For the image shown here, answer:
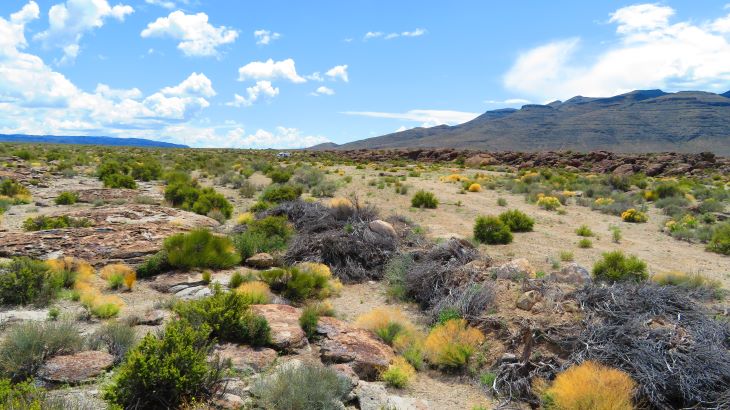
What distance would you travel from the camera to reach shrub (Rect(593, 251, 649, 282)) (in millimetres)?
9258

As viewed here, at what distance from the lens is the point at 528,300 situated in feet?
23.9

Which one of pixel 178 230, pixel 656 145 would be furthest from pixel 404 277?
pixel 656 145

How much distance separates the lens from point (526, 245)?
12.9m

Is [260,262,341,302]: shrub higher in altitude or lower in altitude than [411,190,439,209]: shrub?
lower

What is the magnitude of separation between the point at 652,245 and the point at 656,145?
325ft

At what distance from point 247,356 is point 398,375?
1.94m

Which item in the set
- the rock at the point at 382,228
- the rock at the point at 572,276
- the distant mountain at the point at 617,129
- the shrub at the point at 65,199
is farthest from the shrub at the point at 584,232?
the distant mountain at the point at 617,129

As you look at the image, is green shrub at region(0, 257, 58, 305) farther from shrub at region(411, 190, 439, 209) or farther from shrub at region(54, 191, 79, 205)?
shrub at region(411, 190, 439, 209)

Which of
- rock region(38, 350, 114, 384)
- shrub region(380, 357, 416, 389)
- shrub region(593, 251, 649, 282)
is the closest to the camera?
rock region(38, 350, 114, 384)

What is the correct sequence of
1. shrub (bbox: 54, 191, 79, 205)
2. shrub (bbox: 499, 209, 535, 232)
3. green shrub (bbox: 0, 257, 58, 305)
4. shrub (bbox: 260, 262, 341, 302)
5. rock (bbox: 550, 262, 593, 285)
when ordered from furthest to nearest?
shrub (bbox: 54, 191, 79, 205)
shrub (bbox: 499, 209, 535, 232)
shrub (bbox: 260, 262, 341, 302)
rock (bbox: 550, 262, 593, 285)
green shrub (bbox: 0, 257, 58, 305)

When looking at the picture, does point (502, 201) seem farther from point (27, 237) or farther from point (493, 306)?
point (27, 237)

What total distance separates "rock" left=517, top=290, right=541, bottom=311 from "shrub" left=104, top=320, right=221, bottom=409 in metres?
4.68

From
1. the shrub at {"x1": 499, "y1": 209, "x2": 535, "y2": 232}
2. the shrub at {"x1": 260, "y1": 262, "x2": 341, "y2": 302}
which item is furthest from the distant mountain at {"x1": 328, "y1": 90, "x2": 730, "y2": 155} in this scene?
the shrub at {"x1": 260, "y1": 262, "x2": 341, "y2": 302}

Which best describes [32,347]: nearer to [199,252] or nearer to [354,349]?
[354,349]
